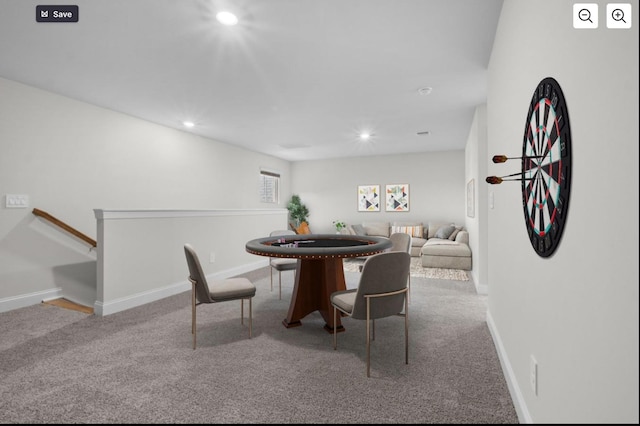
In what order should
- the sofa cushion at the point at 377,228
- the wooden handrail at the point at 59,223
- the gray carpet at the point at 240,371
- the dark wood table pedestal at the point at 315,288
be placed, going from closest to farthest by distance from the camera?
the gray carpet at the point at 240,371
the dark wood table pedestal at the point at 315,288
the wooden handrail at the point at 59,223
the sofa cushion at the point at 377,228

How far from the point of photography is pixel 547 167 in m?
1.30

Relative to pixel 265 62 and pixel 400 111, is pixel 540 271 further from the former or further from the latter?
pixel 400 111

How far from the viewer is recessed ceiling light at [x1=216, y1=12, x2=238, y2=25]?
2.38 m

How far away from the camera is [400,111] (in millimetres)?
4648

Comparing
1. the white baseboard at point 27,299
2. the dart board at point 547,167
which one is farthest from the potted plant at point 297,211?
the dart board at point 547,167

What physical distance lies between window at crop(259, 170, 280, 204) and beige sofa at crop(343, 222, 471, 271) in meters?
2.12


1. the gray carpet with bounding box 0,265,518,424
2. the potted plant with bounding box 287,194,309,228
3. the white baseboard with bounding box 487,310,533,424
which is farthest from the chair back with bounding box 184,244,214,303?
the potted plant with bounding box 287,194,309,228

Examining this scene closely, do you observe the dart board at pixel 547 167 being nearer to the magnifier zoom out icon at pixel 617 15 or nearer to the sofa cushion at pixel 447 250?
the magnifier zoom out icon at pixel 617 15

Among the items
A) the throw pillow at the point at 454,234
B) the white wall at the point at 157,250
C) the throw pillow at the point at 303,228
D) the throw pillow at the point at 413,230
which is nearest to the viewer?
the white wall at the point at 157,250

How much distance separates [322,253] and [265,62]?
1964mm

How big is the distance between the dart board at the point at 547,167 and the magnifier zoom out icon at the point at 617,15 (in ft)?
1.16

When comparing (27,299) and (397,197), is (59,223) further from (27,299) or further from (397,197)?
(397,197)

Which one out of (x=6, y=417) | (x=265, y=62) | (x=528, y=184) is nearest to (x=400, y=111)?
(x=265, y=62)

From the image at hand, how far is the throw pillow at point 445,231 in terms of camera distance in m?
7.05
